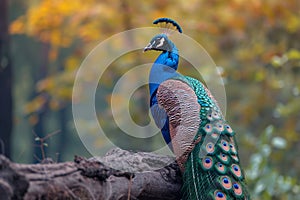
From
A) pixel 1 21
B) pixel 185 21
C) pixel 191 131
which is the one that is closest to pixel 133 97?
pixel 185 21

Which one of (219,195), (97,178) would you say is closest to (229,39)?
(219,195)

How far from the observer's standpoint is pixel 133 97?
9.05 meters

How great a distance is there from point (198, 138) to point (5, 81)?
12.7 feet

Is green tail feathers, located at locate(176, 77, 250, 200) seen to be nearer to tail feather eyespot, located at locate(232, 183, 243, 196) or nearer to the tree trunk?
tail feather eyespot, located at locate(232, 183, 243, 196)

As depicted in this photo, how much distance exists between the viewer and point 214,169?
3047mm

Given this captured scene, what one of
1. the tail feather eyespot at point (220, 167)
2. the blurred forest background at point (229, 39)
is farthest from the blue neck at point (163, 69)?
the blurred forest background at point (229, 39)

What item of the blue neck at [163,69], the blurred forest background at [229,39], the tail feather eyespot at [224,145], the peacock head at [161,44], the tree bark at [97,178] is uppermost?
the blurred forest background at [229,39]

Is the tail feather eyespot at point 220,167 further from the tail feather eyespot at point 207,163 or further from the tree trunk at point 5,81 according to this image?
the tree trunk at point 5,81

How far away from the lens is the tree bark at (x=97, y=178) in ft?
7.38

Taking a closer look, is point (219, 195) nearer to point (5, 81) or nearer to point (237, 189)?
point (237, 189)

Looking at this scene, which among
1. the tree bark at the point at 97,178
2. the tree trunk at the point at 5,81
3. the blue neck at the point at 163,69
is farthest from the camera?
the tree trunk at the point at 5,81

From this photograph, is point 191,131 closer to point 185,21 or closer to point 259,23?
point 185,21

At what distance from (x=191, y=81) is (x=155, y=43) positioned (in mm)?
480

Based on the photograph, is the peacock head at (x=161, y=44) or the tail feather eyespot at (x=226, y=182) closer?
the tail feather eyespot at (x=226, y=182)
